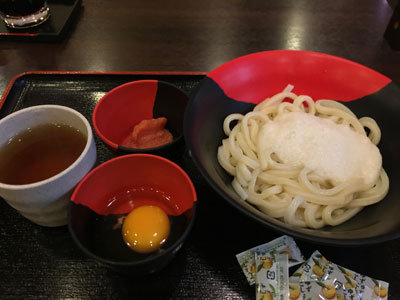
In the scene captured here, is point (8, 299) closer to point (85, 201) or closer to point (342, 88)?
point (85, 201)

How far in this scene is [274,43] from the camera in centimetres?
244

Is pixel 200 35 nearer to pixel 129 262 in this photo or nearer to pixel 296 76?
pixel 296 76

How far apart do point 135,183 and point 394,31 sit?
2.22 m

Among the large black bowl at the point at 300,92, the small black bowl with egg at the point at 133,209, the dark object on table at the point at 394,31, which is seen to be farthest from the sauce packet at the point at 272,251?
the dark object on table at the point at 394,31

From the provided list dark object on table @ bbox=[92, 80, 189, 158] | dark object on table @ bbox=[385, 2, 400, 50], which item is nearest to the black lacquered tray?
dark object on table @ bbox=[92, 80, 189, 158]

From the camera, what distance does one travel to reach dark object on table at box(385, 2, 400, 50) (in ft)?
7.67

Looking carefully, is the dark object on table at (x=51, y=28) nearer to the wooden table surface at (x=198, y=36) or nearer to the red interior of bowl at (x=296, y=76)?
the wooden table surface at (x=198, y=36)

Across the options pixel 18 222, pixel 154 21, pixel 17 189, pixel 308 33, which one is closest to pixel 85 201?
pixel 17 189

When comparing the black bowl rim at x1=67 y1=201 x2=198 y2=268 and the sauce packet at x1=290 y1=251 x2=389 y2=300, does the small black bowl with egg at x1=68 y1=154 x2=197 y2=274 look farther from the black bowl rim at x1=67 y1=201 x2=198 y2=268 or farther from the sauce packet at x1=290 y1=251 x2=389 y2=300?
the sauce packet at x1=290 y1=251 x2=389 y2=300

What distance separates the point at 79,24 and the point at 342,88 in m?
2.05

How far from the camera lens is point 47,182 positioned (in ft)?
3.62

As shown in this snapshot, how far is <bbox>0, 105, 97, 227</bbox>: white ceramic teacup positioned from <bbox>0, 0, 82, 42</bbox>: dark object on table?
1254 millimetres

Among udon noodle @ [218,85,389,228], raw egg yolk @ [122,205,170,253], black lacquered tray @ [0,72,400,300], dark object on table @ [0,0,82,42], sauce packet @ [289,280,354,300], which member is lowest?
black lacquered tray @ [0,72,400,300]

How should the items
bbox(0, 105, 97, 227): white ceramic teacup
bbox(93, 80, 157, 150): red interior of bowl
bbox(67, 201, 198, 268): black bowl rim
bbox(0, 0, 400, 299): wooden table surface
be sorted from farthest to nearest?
bbox(0, 0, 400, 299): wooden table surface, bbox(93, 80, 157, 150): red interior of bowl, bbox(0, 105, 97, 227): white ceramic teacup, bbox(67, 201, 198, 268): black bowl rim
